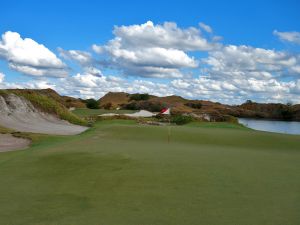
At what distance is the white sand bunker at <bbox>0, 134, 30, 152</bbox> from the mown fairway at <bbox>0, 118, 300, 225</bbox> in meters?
7.92

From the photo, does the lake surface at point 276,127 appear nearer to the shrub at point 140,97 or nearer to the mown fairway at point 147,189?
the mown fairway at point 147,189

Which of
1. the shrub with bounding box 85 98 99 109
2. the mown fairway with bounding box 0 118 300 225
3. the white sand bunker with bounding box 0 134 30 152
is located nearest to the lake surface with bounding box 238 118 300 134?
the white sand bunker with bounding box 0 134 30 152

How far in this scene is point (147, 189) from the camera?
993 centimetres

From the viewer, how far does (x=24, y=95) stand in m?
56.3

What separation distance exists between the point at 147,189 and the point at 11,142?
1944 cm

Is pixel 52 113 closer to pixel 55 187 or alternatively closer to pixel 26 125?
pixel 26 125

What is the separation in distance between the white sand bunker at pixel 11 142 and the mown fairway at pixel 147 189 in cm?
792

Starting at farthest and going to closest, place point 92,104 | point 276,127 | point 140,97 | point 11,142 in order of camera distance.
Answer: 1. point 140,97
2. point 92,104
3. point 276,127
4. point 11,142

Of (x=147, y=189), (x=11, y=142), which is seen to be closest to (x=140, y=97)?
(x=11, y=142)

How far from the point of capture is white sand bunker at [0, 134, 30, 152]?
24516 millimetres

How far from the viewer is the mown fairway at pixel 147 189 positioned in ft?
25.1

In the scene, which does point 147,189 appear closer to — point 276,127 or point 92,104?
point 276,127

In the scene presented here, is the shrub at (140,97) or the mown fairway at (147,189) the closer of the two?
the mown fairway at (147,189)

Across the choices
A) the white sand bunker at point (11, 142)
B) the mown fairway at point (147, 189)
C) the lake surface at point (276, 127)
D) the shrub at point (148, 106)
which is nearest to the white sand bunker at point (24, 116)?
the white sand bunker at point (11, 142)
